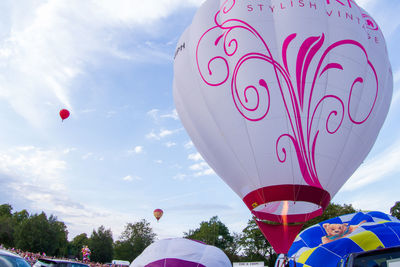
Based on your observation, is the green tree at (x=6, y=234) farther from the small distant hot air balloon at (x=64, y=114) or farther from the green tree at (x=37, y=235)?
the small distant hot air balloon at (x=64, y=114)

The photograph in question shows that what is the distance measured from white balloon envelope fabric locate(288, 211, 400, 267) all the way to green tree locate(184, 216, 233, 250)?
59.6m

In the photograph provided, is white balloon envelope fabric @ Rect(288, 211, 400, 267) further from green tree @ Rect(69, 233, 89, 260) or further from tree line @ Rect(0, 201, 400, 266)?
green tree @ Rect(69, 233, 89, 260)

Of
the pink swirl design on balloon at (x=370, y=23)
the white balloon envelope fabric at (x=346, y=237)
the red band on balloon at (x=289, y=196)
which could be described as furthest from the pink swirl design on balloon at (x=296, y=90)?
the white balloon envelope fabric at (x=346, y=237)

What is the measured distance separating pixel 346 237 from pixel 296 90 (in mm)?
5992

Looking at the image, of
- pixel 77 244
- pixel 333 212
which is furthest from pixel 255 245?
pixel 77 244

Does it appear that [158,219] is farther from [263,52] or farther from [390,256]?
[390,256]

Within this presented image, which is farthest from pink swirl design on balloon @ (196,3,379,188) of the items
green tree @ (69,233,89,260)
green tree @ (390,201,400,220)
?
green tree @ (69,233,89,260)

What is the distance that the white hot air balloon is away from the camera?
10.1 m

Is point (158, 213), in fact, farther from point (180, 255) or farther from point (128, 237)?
point (128, 237)

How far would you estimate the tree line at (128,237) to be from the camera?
4591 centimetres

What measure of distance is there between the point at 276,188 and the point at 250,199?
1.01m

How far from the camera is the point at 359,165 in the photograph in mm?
12266

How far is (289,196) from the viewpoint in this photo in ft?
32.4

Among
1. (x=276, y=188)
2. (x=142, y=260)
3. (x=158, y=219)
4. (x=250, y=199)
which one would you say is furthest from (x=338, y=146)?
(x=158, y=219)
